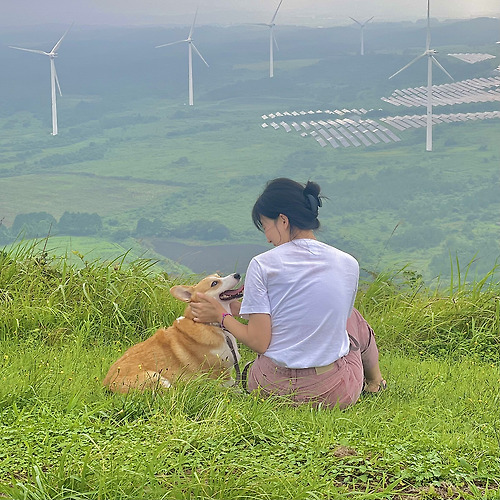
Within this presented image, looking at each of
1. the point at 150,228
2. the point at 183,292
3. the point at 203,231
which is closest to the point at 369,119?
the point at 203,231

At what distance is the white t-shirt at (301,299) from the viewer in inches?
152

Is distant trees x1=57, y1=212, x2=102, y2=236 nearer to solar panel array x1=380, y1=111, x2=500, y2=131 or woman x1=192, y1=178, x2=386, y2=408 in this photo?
solar panel array x1=380, y1=111, x2=500, y2=131

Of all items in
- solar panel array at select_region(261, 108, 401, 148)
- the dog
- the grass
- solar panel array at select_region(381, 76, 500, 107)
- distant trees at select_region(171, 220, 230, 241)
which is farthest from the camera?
solar panel array at select_region(261, 108, 401, 148)

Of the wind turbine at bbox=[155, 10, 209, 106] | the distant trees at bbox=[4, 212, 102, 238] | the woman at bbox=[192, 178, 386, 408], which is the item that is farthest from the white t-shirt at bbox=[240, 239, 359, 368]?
the distant trees at bbox=[4, 212, 102, 238]

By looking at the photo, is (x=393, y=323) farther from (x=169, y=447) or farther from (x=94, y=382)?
(x=169, y=447)

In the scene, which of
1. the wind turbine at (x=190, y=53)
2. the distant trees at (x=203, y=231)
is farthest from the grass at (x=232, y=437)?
the wind turbine at (x=190, y=53)

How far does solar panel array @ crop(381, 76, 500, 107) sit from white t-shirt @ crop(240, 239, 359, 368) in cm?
1795

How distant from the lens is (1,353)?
527 cm

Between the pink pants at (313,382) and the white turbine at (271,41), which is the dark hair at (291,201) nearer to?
the pink pants at (313,382)

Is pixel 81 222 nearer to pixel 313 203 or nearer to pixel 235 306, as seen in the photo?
pixel 235 306

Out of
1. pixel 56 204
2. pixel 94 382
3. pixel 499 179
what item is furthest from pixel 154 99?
pixel 94 382

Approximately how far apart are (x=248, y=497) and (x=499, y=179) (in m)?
21.9

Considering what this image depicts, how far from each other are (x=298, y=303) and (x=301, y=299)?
2 centimetres

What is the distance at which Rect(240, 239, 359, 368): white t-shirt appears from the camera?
3.85 meters
